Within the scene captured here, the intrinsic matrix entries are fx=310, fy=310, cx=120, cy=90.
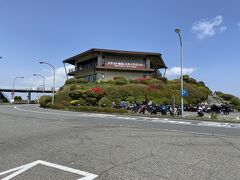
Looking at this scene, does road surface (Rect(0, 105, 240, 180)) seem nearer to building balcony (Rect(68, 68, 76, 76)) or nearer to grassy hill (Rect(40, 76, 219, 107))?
grassy hill (Rect(40, 76, 219, 107))

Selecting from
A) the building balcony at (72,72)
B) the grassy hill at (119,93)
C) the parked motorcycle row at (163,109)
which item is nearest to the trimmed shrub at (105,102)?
the grassy hill at (119,93)

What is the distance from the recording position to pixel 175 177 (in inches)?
235

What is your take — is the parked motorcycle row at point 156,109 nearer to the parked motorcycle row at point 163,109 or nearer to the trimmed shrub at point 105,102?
the parked motorcycle row at point 163,109

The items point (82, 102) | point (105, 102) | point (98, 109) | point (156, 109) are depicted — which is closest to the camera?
point (156, 109)

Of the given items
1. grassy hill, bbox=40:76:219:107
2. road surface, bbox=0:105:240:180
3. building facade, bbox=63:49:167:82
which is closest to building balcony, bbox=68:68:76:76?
building facade, bbox=63:49:167:82

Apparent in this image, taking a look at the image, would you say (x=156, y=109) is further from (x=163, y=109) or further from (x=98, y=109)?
(x=98, y=109)

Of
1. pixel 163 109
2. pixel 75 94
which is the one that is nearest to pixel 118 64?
pixel 75 94

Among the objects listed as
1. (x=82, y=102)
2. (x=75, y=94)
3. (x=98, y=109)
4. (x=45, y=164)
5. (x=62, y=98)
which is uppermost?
(x=75, y=94)

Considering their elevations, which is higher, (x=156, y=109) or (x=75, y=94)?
(x=75, y=94)

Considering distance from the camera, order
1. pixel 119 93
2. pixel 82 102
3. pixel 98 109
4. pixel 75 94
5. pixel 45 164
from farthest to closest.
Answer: pixel 75 94, pixel 119 93, pixel 82 102, pixel 98 109, pixel 45 164

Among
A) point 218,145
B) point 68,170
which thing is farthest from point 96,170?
point 218,145

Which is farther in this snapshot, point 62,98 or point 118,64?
point 118,64

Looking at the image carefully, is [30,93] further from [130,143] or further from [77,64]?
[130,143]

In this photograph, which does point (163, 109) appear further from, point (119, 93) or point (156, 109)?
point (119, 93)
